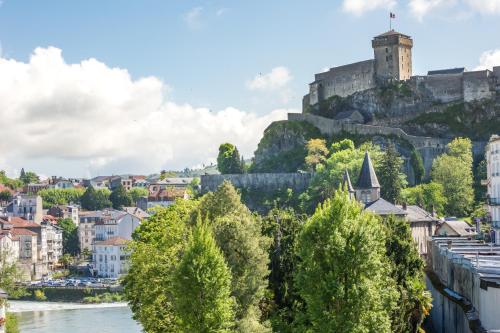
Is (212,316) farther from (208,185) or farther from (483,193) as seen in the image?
(208,185)

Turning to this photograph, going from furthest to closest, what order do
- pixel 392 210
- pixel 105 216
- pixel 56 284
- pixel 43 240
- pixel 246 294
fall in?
pixel 105 216 < pixel 43 240 < pixel 56 284 < pixel 392 210 < pixel 246 294

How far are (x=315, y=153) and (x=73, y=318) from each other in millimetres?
52493

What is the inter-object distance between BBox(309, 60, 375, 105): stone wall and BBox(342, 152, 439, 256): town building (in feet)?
180

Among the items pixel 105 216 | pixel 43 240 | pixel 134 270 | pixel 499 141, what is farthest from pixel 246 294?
pixel 105 216

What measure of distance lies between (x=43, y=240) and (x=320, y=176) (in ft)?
161

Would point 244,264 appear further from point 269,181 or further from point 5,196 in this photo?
point 5,196

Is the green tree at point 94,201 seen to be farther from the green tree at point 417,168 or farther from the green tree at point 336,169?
the green tree at point 417,168

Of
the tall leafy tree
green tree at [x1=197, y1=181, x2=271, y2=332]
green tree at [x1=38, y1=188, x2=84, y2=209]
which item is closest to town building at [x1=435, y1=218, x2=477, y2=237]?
green tree at [x1=197, y1=181, x2=271, y2=332]

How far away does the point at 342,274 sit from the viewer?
34656 mm

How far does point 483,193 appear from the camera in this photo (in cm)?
11125

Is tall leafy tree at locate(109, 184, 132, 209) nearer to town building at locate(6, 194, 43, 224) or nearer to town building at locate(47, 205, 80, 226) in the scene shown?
town building at locate(47, 205, 80, 226)

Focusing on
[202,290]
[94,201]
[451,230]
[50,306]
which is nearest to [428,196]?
[451,230]

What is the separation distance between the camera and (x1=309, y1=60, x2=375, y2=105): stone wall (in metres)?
139

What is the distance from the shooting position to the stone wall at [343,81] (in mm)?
139125
